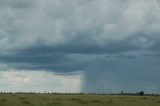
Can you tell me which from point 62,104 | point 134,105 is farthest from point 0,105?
point 134,105

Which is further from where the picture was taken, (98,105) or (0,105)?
(98,105)

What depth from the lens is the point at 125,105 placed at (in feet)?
198

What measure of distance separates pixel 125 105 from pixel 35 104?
11426 millimetres

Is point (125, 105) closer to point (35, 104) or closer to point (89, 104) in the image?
point (89, 104)

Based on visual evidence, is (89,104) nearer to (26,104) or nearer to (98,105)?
(98,105)

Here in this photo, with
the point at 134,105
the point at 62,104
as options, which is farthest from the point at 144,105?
the point at 62,104

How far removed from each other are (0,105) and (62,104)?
8121 mm

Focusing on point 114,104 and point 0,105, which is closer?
point 0,105

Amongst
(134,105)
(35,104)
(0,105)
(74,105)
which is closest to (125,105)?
(134,105)

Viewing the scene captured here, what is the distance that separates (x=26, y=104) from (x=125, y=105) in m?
12.5

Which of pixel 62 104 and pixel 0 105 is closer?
pixel 0 105

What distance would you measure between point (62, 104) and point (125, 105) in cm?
801

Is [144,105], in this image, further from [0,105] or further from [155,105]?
[0,105]

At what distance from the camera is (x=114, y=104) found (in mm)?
62000
